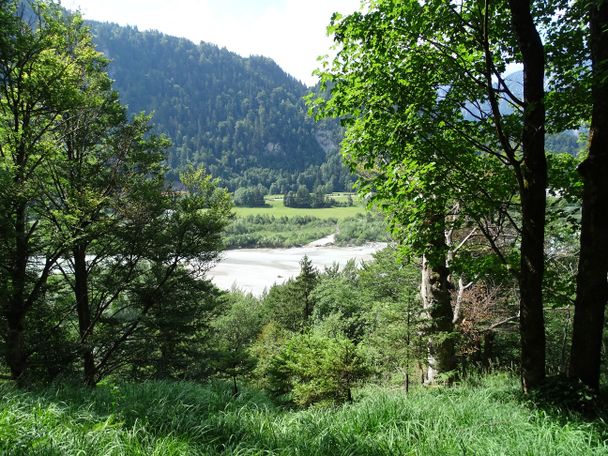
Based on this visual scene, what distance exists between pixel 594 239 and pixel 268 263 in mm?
85079

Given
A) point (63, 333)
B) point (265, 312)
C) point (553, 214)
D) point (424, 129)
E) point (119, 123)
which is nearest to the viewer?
point (424, 129)

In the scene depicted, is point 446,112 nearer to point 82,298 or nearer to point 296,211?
point 82,298

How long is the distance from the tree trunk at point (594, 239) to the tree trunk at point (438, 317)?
9.59 ft

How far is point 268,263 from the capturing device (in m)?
87.8

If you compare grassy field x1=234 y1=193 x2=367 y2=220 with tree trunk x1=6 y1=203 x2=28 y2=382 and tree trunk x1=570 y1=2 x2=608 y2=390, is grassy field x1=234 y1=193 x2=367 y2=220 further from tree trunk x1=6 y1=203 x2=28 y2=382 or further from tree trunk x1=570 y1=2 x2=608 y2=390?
tree trunk x1=570 y1=2 x2=608 y2=390

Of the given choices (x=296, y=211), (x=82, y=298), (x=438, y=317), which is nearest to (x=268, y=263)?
(x=296, y=211)

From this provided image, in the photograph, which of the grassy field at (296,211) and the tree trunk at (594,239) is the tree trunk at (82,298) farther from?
the grassy field at (296,211)

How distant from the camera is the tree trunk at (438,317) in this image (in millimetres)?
6969

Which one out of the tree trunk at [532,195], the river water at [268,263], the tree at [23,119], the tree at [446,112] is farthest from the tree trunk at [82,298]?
the river water at [268,263]

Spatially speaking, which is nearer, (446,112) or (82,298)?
(446,112)

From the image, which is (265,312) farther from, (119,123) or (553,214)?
(553,214)

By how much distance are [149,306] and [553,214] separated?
40.0 feet

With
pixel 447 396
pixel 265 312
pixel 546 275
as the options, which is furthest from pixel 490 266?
pixel 265 312

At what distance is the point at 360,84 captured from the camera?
173 inches
